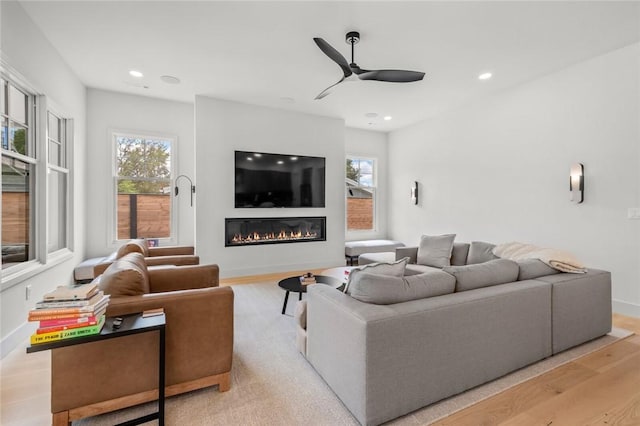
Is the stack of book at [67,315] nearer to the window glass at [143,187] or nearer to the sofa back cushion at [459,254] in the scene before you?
the window glass at [143,187]

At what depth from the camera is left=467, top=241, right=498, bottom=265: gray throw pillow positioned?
3.86 metres

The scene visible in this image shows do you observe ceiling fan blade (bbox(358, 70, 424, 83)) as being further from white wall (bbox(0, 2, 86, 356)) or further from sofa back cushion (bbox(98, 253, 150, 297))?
white wall (bbox(0, 2, 86, 356))

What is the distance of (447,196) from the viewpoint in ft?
18.2

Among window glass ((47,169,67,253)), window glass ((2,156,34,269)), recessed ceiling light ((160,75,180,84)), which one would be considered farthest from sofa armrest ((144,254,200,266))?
recessed ceiling light ((160,75,180,84))

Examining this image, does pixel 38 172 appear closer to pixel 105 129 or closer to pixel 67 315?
pixel 105 129

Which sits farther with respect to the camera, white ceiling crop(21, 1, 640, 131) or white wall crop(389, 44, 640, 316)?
white wall crop(389, 44, 640, 316)

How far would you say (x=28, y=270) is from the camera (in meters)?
2.72

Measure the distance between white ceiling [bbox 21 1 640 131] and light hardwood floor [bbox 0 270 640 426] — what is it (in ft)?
9.74

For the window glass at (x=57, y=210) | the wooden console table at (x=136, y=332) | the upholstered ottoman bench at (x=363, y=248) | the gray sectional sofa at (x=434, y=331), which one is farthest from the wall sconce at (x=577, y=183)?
the window glass at (x=57, y=210)

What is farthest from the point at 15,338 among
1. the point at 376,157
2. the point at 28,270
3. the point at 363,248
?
the point at 376,157

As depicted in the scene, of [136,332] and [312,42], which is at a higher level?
[312,42]

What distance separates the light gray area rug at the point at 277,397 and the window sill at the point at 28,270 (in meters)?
1.53

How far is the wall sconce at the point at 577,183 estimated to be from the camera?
3582mm

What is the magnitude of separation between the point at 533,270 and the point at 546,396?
94 centimetres
